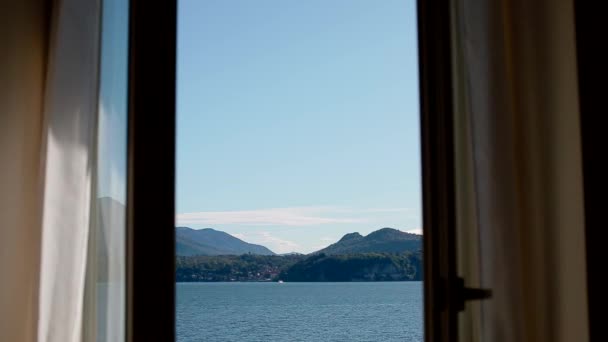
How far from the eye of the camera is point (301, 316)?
29125mm

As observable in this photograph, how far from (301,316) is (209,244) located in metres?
15.5

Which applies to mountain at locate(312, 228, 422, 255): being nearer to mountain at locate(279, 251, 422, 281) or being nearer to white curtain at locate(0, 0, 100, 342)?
mountain at locate(279, 251, 422, 281)

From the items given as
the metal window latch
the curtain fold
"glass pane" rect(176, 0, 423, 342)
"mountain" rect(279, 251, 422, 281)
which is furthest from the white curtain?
"glass pane" rect(176, 0, 423, 342)

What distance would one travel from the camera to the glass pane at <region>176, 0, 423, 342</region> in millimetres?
23578

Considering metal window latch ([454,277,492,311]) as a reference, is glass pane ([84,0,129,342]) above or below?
above

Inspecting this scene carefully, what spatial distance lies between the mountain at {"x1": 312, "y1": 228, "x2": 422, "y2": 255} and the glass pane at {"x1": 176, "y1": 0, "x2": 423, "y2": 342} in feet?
0.38

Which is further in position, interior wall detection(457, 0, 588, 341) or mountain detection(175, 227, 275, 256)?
mountain detection(175, 227, 275, 256)

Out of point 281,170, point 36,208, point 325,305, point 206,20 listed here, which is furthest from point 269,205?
point 36,208

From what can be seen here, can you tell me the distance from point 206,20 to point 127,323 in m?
20.4

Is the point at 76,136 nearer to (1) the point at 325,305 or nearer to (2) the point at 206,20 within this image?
(2) the point at 206,20

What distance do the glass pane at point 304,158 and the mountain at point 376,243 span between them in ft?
0.38

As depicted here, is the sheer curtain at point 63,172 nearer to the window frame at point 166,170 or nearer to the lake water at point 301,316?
the window frame at point 166,170

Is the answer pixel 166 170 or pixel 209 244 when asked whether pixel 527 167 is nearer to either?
pixel 166 170

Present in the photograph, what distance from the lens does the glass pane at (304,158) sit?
2358cm
